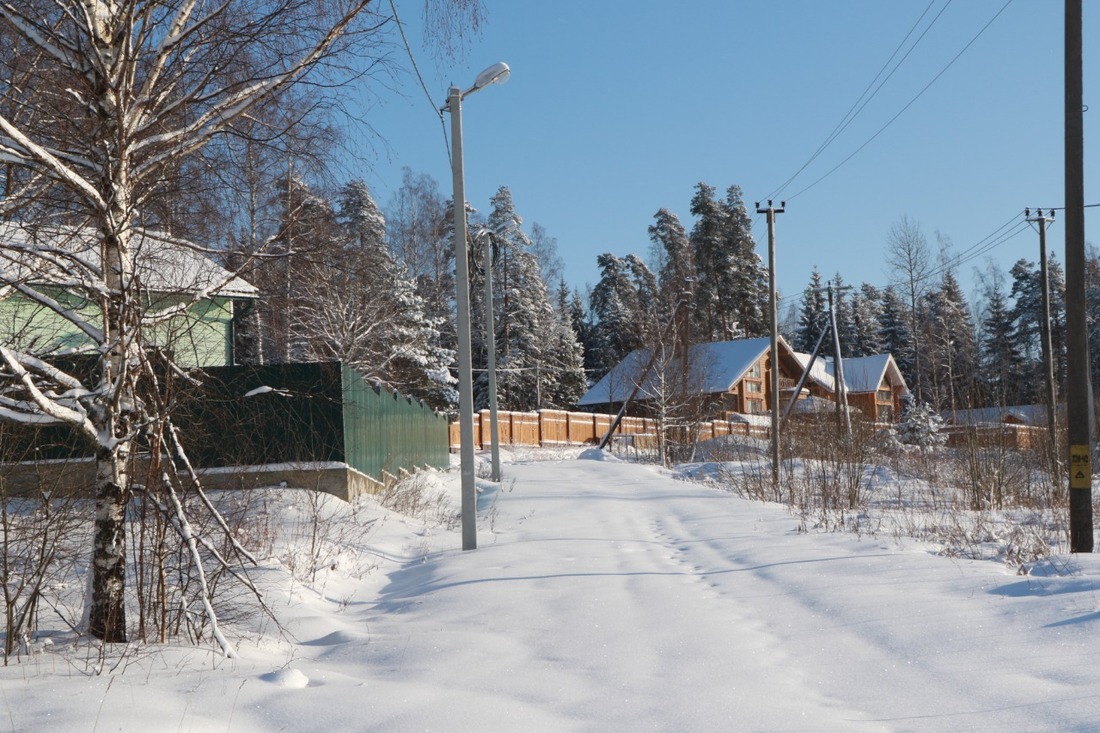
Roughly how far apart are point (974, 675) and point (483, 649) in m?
2.75

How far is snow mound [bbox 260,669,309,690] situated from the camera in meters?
4.61

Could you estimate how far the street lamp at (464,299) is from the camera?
10.5 meters

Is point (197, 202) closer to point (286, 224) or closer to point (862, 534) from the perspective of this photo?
point (286, 224)

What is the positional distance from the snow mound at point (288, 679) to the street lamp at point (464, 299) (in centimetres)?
556

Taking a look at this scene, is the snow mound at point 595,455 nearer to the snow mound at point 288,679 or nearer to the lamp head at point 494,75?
the lamp head at point 494,75

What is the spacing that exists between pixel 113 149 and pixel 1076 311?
374 inches

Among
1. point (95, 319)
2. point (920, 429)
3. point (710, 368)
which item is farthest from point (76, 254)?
point (710, 368)

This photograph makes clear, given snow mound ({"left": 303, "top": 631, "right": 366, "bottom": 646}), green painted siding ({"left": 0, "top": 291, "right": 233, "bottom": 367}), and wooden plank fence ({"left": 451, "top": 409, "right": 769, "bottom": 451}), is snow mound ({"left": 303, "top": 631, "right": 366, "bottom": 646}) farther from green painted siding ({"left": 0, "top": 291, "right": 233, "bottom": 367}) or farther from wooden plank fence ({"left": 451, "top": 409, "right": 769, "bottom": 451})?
wooden plank fence ({"left": 451, "top": 409, "right": 769, "bottom": 451})

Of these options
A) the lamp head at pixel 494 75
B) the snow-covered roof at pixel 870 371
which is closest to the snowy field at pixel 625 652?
the lamp head at pixel 494 75

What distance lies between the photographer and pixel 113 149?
5.19 metres

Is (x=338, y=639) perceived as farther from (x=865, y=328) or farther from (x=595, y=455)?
(x=865, y=328)

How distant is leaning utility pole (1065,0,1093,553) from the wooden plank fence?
77.7ft

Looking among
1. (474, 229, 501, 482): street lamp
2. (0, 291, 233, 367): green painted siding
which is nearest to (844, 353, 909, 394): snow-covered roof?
(474, 229, 501, 482): street lamp

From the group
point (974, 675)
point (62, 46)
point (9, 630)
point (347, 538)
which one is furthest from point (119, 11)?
point (347, 538)
